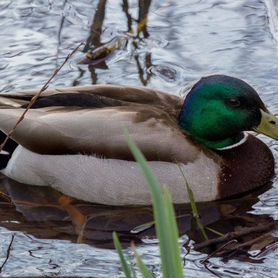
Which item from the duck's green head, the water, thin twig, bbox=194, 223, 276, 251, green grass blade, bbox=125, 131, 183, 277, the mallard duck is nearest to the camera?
green grass blade, bbox=125, 131, 183, 277

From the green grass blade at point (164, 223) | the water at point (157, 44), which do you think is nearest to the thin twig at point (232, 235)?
the water at point (157, 44)

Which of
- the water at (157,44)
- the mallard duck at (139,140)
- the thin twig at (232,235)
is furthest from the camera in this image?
the water at (157,44)

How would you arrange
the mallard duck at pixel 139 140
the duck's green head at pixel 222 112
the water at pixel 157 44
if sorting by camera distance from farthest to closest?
the water at pixel 157 44, the duck's green head at pixel 222 112, the mallard duck at pixel 139 140

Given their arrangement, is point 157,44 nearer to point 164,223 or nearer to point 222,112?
point 222,112

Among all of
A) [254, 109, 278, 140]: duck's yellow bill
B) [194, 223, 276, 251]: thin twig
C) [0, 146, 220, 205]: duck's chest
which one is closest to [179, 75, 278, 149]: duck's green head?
[254, 109, 278, 140]: duck's yellow bill

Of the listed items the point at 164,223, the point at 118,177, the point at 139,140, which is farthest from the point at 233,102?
the point at 164,223

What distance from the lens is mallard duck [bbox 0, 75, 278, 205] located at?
6.80 m

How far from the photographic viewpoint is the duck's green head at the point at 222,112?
6949 millimetres

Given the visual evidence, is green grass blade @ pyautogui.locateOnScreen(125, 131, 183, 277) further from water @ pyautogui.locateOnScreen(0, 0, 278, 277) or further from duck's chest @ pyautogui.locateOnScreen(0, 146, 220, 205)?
water @ pyautogui.locateOnScreen(0, 0, 278, 277)

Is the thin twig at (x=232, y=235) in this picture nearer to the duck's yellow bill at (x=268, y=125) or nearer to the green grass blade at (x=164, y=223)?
the duck's yellow bill at (x=268, y=125)

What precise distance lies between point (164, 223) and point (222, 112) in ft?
10.6

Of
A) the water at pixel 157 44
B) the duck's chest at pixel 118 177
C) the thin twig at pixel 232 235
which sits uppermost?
the water at pixel 157 44

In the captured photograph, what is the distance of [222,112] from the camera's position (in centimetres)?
703

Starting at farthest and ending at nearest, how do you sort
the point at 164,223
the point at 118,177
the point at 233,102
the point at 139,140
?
1. the point at 233,102
2. the point at 118,177
3. the point at 139,140
4. the point at 164,223
